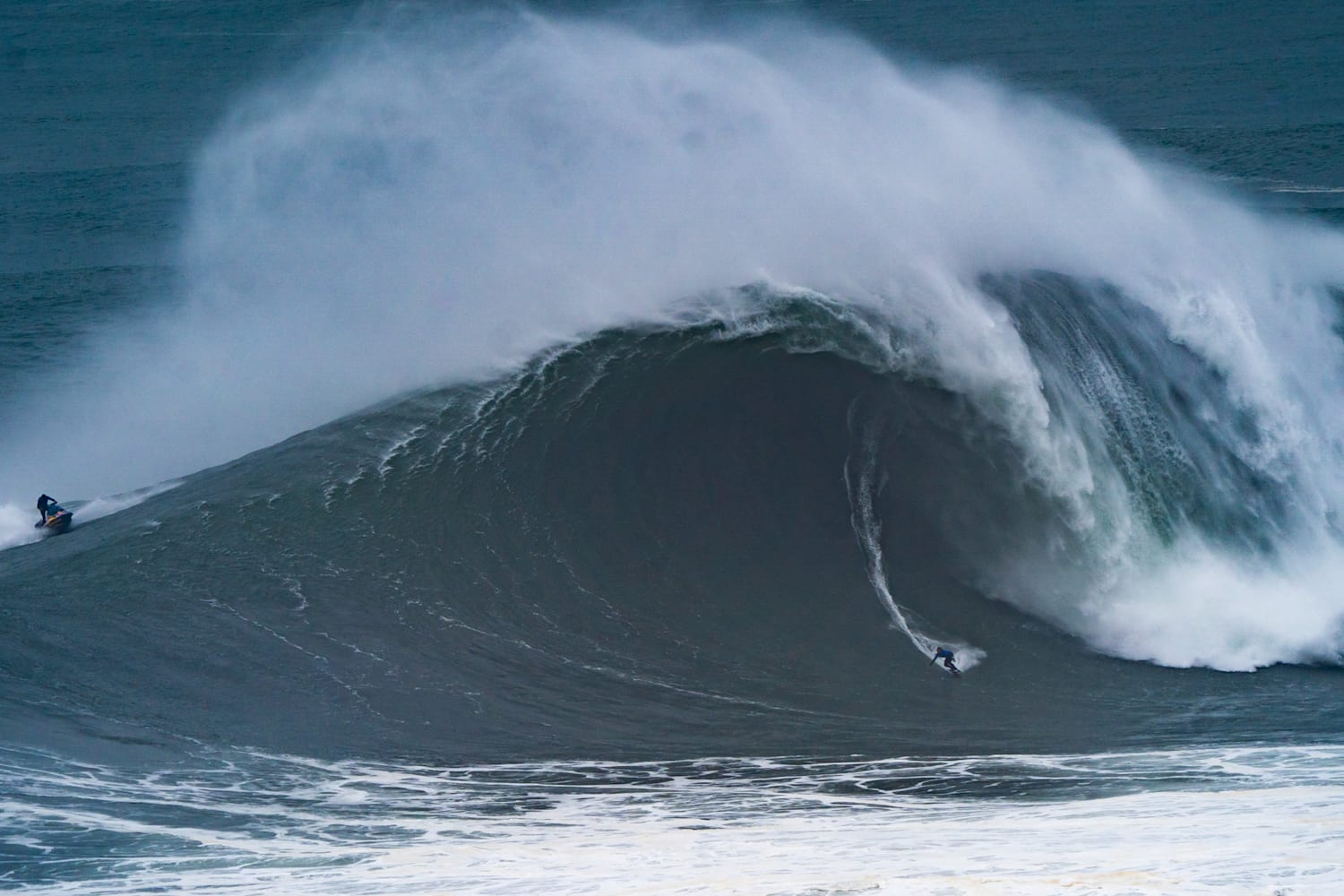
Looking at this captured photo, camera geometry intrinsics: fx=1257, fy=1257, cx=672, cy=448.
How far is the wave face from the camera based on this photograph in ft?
50.7

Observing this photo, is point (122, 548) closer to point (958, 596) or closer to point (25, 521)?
point (25, 521)

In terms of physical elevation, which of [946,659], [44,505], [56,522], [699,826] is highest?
[44,505]

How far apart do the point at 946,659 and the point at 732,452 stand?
16.4ft

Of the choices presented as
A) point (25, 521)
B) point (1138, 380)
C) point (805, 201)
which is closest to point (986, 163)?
point (805, 201)

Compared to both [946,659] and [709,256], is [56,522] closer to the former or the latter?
[709,256]

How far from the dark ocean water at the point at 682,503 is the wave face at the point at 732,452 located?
0.29 feet

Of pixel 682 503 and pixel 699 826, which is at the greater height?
pixel 682 503

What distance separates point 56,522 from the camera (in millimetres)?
20188

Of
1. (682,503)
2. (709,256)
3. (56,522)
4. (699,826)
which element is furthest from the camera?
(709,256)

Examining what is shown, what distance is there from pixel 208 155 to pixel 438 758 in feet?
87.6

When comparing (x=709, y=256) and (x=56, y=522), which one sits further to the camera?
(x=709, y=256)

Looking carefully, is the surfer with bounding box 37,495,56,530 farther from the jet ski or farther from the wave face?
the wave face

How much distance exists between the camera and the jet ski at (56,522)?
66.1 feet

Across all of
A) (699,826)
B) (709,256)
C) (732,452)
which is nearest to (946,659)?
(699,826)
